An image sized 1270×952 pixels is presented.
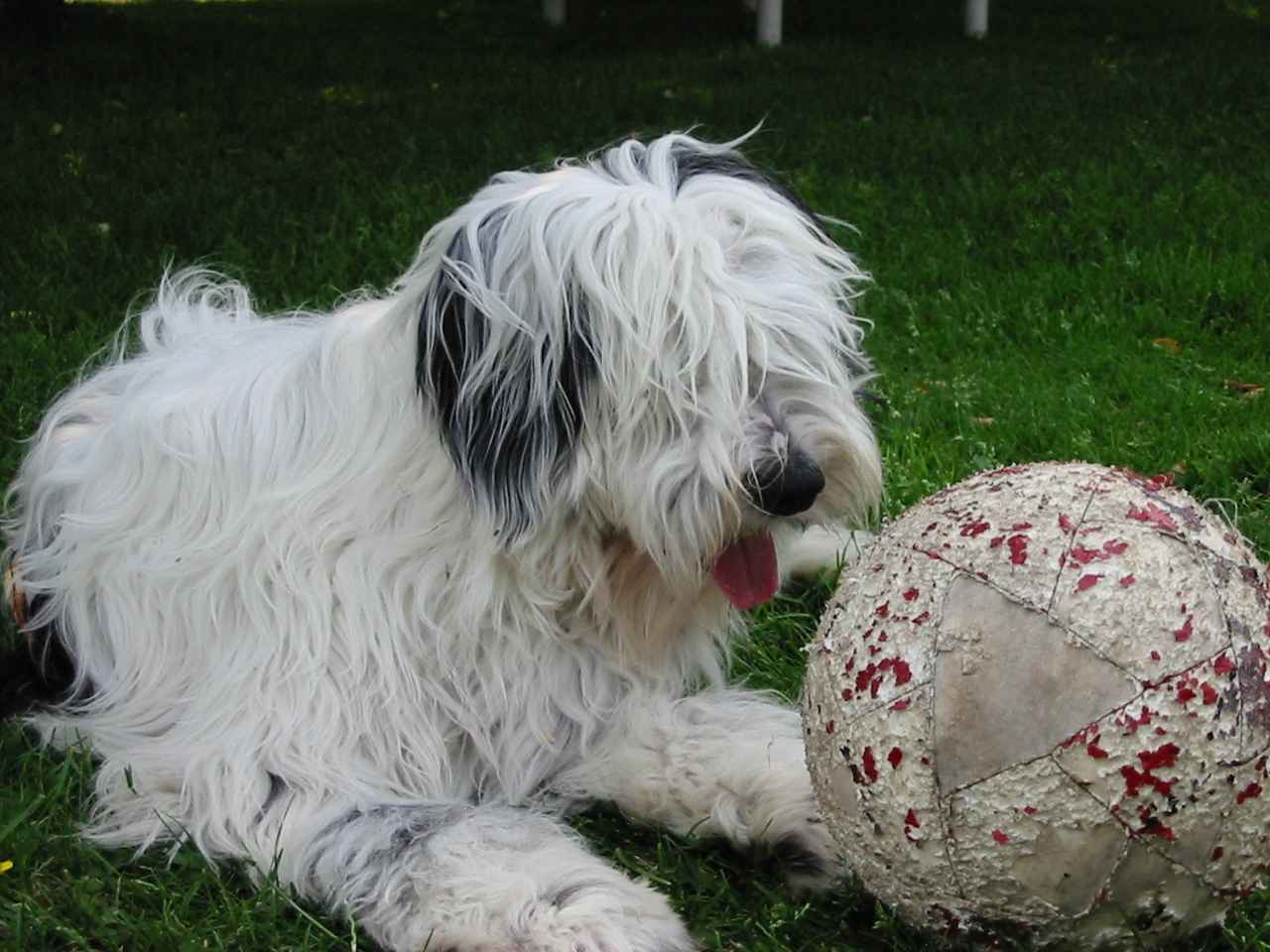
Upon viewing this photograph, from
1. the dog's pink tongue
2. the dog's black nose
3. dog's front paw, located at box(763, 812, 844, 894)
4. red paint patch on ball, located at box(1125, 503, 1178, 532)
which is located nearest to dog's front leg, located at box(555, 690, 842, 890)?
dog's front paw, located at box(763, 812, 844, 894)

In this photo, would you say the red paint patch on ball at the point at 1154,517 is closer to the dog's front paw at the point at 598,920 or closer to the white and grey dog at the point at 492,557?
the white and grey dog at the point at 492,557

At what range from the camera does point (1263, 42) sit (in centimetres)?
1248

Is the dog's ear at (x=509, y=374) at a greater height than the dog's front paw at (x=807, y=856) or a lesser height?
greater

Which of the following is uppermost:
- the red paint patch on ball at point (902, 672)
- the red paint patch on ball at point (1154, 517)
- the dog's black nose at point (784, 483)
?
the red paint patch on ball at point (1154, 517)

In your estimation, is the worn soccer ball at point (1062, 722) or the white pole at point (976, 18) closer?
the worn soccer ball at point (1062, 722)

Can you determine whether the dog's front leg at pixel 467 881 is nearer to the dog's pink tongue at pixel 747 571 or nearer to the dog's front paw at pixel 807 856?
the dog's front paw at pixel 807 856

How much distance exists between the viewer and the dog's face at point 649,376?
275cm

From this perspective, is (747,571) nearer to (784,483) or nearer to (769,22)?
(784,483)

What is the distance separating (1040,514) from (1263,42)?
11281mm

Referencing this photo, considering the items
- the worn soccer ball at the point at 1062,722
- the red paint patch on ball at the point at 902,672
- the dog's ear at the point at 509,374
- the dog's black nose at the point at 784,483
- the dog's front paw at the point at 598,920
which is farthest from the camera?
the dog's ear at the point at 509,374

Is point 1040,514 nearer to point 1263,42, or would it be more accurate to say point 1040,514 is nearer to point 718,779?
point 718,779

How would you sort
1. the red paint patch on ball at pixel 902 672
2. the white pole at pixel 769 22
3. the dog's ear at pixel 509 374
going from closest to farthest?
the red paint patch on ball at pixel 902 672
the dog's ear at pixel 509 374
the white pole at pixel 769 22

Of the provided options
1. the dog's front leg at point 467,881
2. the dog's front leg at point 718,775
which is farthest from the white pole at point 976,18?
the dog's front leg at point 467,881

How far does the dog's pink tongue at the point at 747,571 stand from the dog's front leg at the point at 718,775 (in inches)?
11.1
